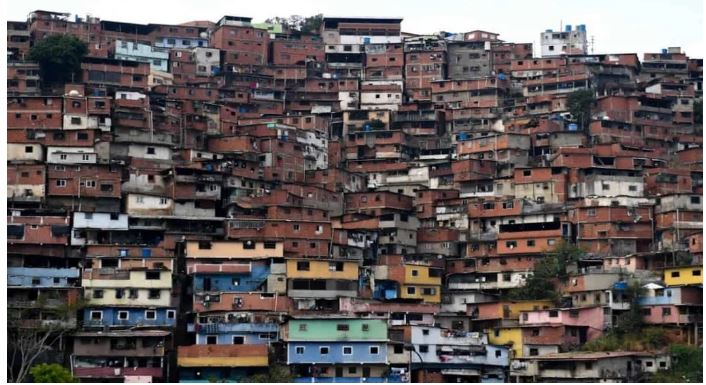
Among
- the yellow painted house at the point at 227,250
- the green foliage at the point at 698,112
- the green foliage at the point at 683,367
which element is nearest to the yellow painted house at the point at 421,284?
the yellow painted house at the point at 227,250

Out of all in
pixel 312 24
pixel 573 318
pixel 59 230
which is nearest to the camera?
pixel 573 318

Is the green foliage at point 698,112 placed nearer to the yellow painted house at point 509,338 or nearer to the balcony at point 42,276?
the yellow painted house at point 509,338

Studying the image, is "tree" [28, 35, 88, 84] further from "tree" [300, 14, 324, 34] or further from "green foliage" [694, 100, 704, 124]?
"green foliage" [694, 100, 704, 124]

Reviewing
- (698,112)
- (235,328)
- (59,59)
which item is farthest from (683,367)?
(59,59)

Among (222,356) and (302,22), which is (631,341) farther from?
(302,22)

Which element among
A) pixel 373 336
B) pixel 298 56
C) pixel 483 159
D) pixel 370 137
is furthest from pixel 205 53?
pixel 373 336

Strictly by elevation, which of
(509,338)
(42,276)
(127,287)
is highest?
(42,276)

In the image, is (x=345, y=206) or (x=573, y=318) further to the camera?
(x=345, y=206)

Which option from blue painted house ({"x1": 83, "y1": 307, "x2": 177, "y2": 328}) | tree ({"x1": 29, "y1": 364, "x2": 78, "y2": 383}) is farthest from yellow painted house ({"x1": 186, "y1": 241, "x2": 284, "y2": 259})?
tree ({"x1": 29, "y1": 364, "x2": 78, "y2": 383})
